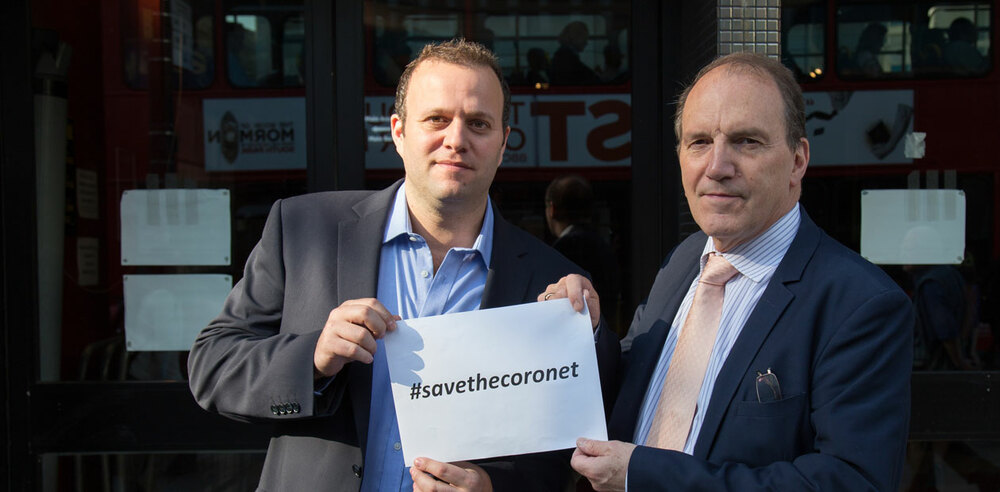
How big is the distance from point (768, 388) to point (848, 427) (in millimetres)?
157

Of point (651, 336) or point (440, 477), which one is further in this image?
point (651, 336)

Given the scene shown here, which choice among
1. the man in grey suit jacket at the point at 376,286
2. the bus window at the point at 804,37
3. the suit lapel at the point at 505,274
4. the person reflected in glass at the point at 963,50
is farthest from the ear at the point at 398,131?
the person reflected in glass at the point at 963,50

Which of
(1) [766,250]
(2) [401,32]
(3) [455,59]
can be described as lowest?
(1) [766,250]

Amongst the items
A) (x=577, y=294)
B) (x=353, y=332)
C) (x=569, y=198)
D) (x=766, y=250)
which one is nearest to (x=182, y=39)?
(x=569, y=198)

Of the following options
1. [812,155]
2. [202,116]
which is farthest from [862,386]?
[202,116]

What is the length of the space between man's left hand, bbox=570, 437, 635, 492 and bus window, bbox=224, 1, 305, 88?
2.49 m

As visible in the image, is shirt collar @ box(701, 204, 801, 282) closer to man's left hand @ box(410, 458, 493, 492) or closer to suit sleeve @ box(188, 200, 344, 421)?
man's left hand @ box(410, 458, 493, 492)

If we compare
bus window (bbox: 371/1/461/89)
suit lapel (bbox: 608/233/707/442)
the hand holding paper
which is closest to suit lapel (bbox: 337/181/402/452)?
the hand holding paper

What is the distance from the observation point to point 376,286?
5.88 ft

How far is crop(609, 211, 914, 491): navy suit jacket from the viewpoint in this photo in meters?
1.39

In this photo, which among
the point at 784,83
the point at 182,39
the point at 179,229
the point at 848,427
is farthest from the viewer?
the point at 182,39

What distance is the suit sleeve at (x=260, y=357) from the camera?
1597mm

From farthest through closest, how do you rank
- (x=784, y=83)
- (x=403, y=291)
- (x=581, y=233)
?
(x=581, y=233) → (x=403, y=291) → (x=784, y=83)

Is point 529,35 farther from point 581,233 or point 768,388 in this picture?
point 768,388
